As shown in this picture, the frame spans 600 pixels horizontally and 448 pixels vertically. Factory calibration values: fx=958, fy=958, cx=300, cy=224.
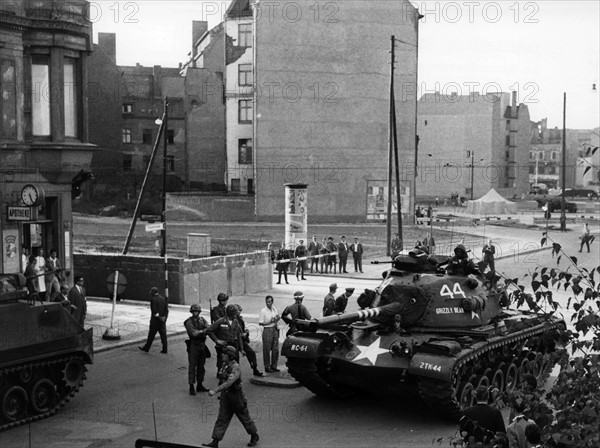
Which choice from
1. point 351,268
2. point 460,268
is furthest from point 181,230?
point 460,268

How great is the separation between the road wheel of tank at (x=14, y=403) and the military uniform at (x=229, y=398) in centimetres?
366

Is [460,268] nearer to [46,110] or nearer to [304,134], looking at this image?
[46,110]

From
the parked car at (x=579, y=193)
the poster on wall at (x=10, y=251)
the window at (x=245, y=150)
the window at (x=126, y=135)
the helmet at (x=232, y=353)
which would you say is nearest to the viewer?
the helmet at (x=232, y=353)

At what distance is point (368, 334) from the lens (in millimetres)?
15914

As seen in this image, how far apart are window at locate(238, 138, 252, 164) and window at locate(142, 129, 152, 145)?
9.05 metres

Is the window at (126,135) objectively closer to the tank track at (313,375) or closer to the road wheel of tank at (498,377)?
the tank track at (313,375)

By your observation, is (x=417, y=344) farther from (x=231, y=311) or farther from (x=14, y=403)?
(x=14, y=403)

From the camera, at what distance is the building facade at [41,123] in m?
24.4

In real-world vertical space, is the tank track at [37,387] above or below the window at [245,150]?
below

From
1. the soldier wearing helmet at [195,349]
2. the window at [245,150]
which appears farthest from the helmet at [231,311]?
the window at [245,150]

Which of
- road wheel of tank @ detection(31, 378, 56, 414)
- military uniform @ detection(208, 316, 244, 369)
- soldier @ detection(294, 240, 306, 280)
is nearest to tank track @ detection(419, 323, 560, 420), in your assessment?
military uniform @ detection(208, 316, 244, 369)

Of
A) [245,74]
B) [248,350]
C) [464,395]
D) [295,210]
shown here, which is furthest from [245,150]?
[464,395]

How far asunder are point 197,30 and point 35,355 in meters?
69.9

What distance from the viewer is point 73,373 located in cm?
1612
